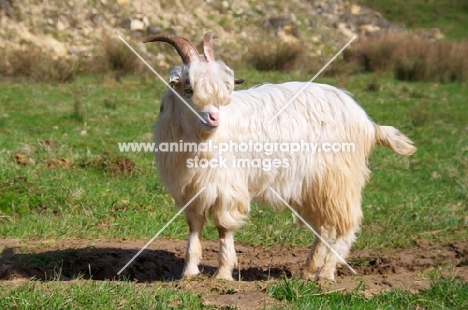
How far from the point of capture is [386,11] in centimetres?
3769

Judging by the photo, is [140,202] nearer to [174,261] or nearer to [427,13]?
[174,261]

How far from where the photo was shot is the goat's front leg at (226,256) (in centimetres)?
639

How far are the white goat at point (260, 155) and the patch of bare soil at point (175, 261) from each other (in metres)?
0.45

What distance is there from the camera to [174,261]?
7188 millimetres

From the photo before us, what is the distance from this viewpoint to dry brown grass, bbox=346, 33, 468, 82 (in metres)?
→ 20.3

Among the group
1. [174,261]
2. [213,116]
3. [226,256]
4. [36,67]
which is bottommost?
[36,67]

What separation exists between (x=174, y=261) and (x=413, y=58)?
1530 cm

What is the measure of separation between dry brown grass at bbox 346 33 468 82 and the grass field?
5724mm

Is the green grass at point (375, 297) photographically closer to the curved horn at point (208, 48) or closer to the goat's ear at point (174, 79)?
the goat's ear at point (174, 79)

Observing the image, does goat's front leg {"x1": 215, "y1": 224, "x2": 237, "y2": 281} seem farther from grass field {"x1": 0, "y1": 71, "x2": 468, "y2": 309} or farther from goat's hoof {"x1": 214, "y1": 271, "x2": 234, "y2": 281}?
grass field {"x1": 0, "y1": 71, "x2": 468, "y2": 309}

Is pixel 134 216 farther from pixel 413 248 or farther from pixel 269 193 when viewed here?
pixel 413 248

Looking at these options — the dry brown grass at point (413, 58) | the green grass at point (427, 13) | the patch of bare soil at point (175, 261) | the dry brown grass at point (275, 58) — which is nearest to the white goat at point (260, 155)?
the patch of bare soil at point (175, 261)

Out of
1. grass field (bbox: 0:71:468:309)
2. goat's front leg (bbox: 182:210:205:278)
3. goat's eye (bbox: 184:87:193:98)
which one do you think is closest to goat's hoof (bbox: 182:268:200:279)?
goat's front leg (bbox: 182:210:205:278)

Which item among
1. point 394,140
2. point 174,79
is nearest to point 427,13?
point 394,140
